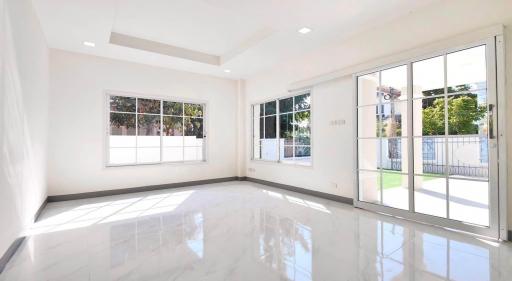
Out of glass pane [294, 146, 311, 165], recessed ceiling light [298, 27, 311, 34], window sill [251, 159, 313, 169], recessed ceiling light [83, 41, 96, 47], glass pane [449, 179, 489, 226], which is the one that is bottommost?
glass pane [449, 179, 489, 226]

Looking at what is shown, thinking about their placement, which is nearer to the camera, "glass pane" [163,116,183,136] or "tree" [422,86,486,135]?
"tree" [422,86,486,135]

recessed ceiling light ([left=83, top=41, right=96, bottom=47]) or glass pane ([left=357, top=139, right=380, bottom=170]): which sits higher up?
recessed ceiling light ([left=83, top=41, right=96, bottom=47])

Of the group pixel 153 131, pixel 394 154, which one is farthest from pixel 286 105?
pixel 153 131

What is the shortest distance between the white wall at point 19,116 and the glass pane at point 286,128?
4669 millimetres

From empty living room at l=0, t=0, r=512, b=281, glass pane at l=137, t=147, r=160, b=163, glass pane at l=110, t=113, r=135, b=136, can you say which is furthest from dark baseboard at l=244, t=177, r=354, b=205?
glass pane at l=110, t=113, r=135, b=136

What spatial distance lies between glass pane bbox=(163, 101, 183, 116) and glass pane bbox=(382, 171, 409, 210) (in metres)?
4.95

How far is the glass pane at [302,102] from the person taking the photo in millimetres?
5863

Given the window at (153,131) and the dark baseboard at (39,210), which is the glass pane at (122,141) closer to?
the window at (153,131)

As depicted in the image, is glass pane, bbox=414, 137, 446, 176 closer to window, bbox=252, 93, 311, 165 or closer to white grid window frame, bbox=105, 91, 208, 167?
window, bbox=252, 93, 311, 165

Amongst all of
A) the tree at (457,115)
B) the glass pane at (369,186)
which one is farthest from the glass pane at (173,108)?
the tree at (457,115)

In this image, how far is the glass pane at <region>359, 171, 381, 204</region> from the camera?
4.40m

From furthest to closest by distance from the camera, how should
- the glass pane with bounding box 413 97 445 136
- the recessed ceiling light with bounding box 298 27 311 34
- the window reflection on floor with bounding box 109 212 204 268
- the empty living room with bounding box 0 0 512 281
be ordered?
1. the recessed ceiling light with bounding box 298 27 311 34
2. the glass pane with bounding box 413 97 445 136
3. the window reflection on floor with bounding box 109 212 204 268
4. the empty living room with bounding box 0 0 512 281

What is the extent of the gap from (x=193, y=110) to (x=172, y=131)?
0.80m

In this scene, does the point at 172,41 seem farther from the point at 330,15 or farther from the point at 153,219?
the point at 153,219
